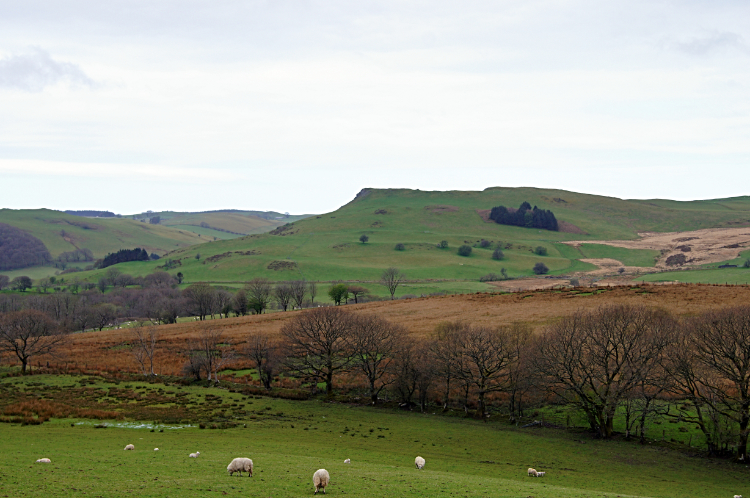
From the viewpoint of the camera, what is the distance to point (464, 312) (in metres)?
96.0

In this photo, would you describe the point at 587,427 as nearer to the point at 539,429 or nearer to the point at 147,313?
the point at 539,429

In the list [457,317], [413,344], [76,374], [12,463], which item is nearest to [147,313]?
[76,374]

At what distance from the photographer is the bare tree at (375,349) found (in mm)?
57312

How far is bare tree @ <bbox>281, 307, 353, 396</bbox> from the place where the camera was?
60.3 metres

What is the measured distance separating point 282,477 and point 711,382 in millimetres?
37910

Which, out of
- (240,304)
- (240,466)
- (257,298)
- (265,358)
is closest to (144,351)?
(265,358)

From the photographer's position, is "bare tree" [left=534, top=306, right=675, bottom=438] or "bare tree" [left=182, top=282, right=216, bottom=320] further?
"bare tree" [left=182, top=282, right=216, bottom=320]

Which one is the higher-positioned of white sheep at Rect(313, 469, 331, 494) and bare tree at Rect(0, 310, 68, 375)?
white sheep at Rect(313, 469, 331, 494)

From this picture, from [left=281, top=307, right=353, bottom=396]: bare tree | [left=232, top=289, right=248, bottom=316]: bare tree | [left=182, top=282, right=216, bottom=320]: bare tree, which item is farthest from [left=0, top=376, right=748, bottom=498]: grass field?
[left=232, top=289, right=248, bottom=316]: bare tree

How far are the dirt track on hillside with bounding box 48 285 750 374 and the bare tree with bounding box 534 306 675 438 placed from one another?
1031 inches

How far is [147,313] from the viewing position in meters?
153

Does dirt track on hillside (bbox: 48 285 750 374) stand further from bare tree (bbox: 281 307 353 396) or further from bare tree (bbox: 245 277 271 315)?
bare tree (bbox: 245 277 271 315)

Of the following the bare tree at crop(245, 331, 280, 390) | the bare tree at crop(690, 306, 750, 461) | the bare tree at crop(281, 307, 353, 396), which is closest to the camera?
the bare tree at crop(690, 306, 750, 461)

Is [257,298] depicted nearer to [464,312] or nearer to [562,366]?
[464,312]
